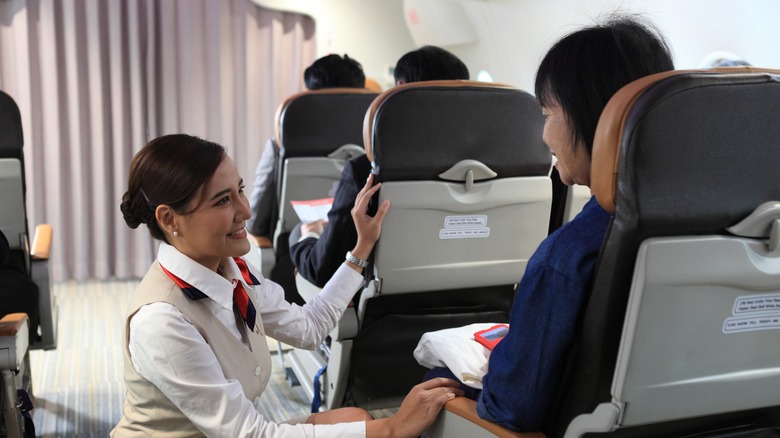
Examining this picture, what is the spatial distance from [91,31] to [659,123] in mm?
4466

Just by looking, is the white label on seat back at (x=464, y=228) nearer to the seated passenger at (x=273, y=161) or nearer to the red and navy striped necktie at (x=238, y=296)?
the red and navy striped necktie at (x=238, y=296)

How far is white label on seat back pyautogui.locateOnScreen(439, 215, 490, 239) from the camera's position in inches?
89.3

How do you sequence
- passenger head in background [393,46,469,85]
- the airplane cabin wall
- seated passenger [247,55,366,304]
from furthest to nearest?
seated passenger [247,55,366,304], the airplane cabin wall, passenger head in background [393,46,469,85]

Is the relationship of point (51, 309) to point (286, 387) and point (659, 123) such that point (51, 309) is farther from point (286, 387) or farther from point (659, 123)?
point (659, 123)

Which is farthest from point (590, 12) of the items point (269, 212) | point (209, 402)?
point (209, 402)

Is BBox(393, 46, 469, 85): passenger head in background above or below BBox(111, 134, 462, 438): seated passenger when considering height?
above

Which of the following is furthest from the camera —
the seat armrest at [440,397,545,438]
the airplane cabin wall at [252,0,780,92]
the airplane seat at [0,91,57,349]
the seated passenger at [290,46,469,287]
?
the airplane cabin wall at [252,0,780,92]

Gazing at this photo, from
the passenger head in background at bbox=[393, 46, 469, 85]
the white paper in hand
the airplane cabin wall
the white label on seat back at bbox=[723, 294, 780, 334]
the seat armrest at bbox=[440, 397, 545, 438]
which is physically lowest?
the seat armrest at bbox=[440, 397, 545, 438]

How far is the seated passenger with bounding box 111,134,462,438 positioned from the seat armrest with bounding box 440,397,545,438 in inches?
1.1

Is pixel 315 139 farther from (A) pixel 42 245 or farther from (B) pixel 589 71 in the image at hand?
(B) pixel 589 71

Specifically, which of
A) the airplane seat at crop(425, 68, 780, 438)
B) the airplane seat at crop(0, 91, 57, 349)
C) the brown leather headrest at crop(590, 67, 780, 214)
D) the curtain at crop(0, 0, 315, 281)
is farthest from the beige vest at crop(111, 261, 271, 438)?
the curtain at crop(0, 0, 315, 281)

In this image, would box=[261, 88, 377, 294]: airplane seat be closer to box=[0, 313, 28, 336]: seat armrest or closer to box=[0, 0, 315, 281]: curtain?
box=[0, 313, 28, 336]: seat armrest

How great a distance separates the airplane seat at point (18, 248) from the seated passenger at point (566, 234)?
199 centimetres

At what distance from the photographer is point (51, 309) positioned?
2.79m
